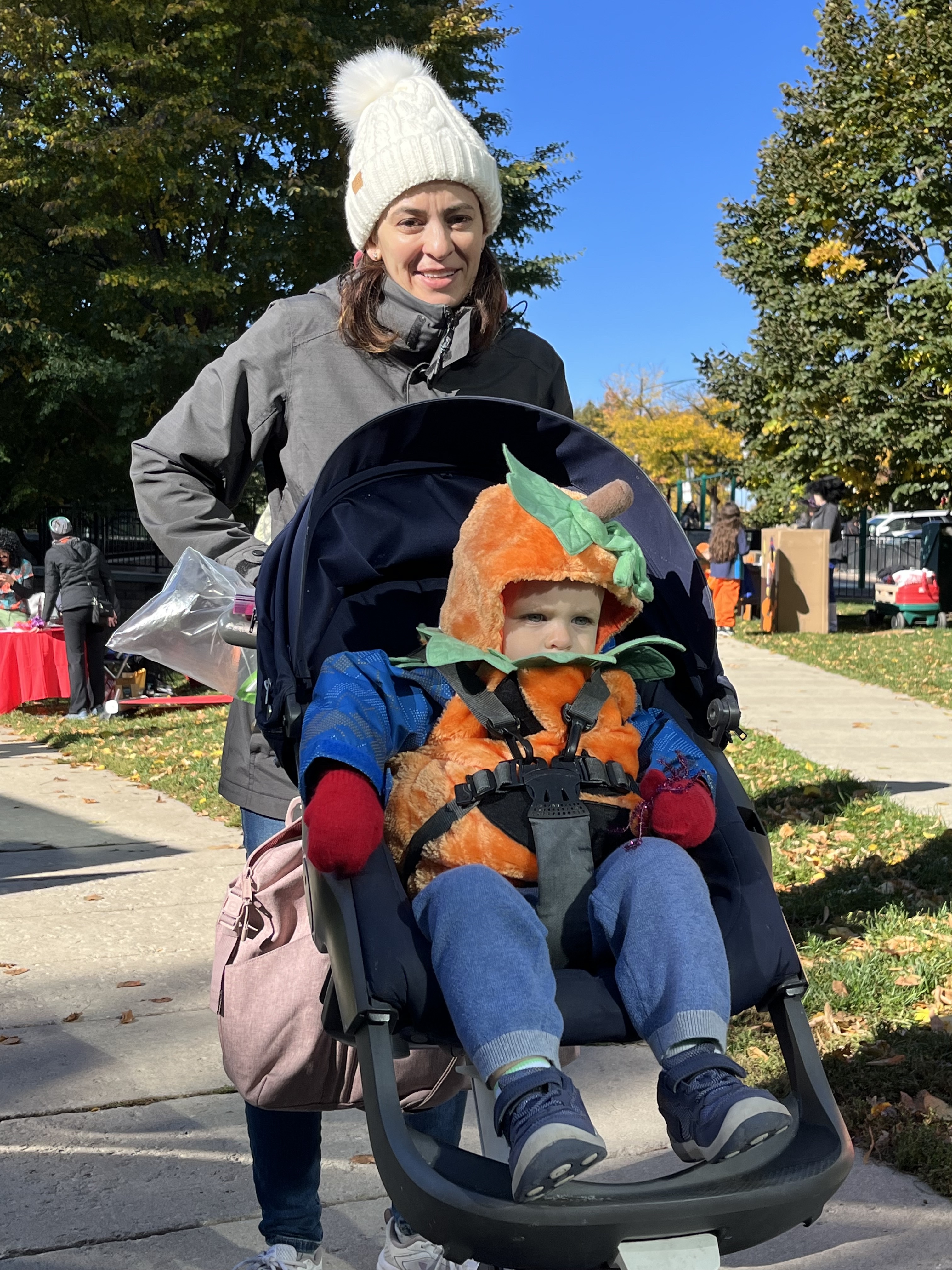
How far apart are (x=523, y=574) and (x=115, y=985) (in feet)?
10.4

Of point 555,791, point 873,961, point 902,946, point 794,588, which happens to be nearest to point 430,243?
point 555,791

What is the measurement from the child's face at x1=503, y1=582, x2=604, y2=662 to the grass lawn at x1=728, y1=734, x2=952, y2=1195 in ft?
5.92

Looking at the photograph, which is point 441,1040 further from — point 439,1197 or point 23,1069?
point 23,1069

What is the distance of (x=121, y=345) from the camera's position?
19.1 meters

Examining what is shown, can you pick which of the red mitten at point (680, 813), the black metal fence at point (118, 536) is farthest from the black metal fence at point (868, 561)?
the red mitten at point (680, 813)

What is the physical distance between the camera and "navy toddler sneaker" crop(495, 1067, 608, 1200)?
1.64 meters

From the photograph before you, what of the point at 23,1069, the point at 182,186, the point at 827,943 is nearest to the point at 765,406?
the point at 182,186

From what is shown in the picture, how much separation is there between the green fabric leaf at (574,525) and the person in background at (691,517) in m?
26.1

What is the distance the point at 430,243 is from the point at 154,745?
29.6 ft

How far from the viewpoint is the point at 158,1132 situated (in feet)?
11.4

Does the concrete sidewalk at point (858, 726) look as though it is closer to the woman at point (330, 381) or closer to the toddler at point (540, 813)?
the woman at point (330, 381)

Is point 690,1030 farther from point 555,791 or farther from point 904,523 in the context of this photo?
point 904,523

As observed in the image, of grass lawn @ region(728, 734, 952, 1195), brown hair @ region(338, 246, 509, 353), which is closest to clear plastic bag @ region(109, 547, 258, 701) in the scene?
brown hair @ region(338, 246, 509, 353)

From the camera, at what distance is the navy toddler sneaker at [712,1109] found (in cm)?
171
